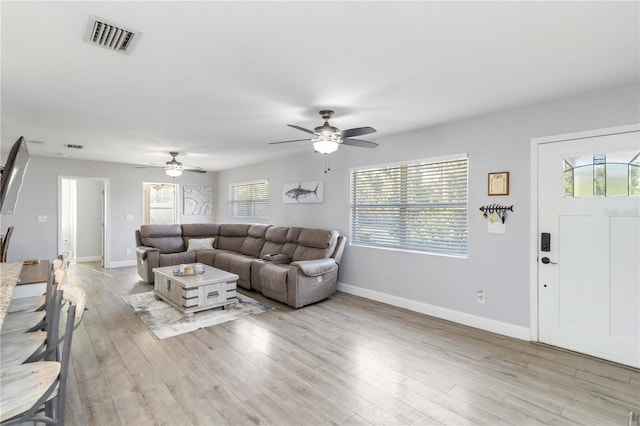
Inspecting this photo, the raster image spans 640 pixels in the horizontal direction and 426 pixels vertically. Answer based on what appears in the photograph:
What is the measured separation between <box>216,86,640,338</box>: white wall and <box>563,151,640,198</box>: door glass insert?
30cm

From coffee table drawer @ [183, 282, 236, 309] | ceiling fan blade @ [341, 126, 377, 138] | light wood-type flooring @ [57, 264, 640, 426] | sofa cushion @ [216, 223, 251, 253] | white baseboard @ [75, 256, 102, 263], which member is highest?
ceiling fan blade @ [341, 126, 377, 138]

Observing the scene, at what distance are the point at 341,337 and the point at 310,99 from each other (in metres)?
2.48

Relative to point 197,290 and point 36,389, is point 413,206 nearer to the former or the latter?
point 197,290

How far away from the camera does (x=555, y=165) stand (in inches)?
119

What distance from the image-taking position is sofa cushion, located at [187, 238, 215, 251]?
20.8ft

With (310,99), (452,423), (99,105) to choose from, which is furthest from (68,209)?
(452,423)

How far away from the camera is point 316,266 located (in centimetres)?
430

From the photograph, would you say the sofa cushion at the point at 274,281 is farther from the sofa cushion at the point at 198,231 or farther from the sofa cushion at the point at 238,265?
the sofa cushion at the point at 198,231

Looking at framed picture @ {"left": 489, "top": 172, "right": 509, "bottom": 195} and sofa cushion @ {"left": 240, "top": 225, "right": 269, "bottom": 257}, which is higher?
framed picture @ {"left": 489, "top": 172, "right": 509, "bottom": 195}

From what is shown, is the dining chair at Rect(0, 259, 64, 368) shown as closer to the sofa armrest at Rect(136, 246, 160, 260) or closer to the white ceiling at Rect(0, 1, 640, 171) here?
the white ceiling at Rect(0, 1, 640, 171)

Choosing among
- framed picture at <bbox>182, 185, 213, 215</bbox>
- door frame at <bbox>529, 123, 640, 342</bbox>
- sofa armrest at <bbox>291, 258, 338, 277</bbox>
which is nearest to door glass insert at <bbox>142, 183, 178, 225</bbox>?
framed picture at <bbox>182, 185, 213, 215</bbox>

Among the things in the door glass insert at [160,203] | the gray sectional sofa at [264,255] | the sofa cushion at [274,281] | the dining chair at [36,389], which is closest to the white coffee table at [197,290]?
the sofa cushion at [274,281]

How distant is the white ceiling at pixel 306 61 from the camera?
5.61 feet

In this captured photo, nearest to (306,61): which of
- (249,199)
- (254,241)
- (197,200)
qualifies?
(254,241)
